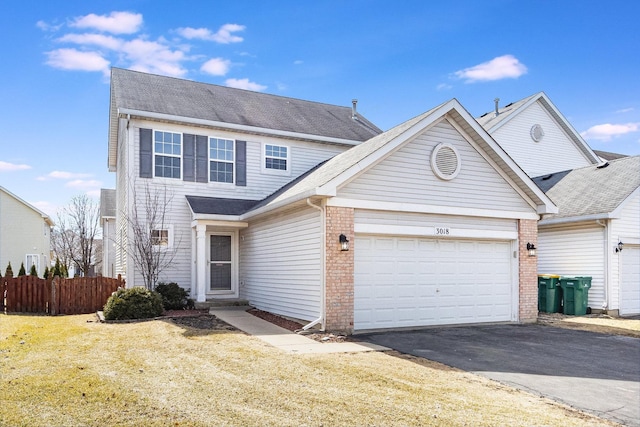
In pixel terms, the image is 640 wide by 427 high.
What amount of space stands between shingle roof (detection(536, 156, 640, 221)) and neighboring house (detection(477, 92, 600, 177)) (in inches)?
143

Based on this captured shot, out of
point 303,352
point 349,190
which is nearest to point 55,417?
point 303,352

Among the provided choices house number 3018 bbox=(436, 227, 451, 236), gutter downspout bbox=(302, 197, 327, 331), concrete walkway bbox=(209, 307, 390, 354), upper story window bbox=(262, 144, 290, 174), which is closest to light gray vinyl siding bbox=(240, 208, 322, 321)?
gutter downspout bbox=(302, 197, 327, 331)

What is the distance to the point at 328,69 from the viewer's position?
16219mm

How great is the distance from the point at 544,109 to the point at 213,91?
15.9m

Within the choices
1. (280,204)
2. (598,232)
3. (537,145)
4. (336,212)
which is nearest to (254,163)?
(280,204)

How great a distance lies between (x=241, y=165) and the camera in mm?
17188

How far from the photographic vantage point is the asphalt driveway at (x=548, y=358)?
6.76 meters

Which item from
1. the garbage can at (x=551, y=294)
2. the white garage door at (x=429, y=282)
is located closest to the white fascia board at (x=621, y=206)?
the garbage can at (x=551, y=294)

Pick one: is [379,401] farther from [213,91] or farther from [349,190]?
[213,91]

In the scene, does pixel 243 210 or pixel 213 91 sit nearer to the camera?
pixel 243 210

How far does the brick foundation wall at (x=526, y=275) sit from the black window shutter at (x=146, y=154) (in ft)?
37.5

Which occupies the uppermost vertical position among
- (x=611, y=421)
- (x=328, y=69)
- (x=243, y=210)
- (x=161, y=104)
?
(x=328, y=69)

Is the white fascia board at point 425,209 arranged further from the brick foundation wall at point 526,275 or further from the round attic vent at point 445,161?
the round attic vent at point 445,161

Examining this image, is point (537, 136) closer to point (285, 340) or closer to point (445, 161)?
point (445, 161)
